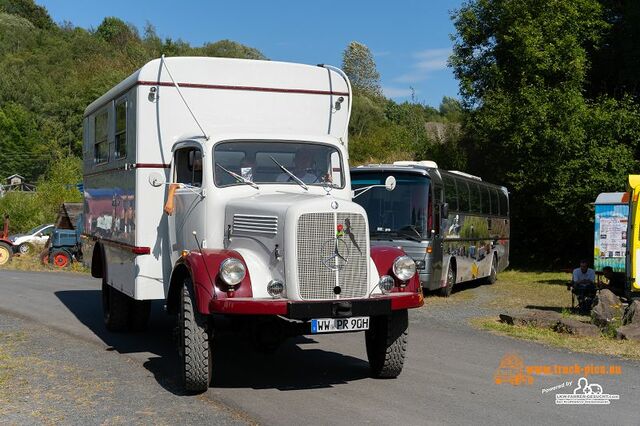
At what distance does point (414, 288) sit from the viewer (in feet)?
27.3

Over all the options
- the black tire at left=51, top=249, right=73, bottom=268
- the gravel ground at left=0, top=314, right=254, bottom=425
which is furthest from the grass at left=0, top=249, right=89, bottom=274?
the gravel ground at left=0, top=314, right=254, bottom=425

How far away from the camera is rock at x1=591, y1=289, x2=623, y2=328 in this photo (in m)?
12.4

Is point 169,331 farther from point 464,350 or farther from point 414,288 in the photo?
point 414,288

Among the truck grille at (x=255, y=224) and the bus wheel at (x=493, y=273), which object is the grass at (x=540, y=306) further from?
the truck grille at (x=255, y=224)

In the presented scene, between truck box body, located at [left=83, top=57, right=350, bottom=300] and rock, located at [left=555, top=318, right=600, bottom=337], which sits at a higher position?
truck box body, located at [left=83, top=57, right=350, bottom=300]

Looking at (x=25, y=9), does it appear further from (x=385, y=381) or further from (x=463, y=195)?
(x=385, y=381)

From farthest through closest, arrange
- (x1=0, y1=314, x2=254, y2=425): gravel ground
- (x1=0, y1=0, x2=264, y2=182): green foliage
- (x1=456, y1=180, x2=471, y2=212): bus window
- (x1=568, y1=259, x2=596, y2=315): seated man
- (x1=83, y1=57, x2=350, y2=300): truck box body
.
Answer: (x1=0, y1=0, x2=264, y2=182): green foliage < (x1=456, y1=180, x2=471, y2=212): bus window < (x1=568, y1=259, x2=596, y2=315): seated man < (x1=83, y1=57, x2=350, y2=300): truck box body < (x1=0, y1=314, x2=254, y2=425): gravel ground

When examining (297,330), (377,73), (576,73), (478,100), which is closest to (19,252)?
(478,100)

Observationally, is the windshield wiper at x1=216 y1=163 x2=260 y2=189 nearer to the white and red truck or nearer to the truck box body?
the white and red truck

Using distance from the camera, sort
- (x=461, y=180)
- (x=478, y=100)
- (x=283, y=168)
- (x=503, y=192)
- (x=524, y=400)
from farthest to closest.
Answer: (x=478, y=100), (x=503, y=192), (x=461, y=180), (x=283, y=168), (x=524, y=400)

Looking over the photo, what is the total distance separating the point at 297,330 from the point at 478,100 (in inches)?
1065

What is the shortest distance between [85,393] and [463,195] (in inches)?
571

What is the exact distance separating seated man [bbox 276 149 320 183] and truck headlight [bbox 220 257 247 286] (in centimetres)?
165

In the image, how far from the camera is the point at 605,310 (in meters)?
12.7
